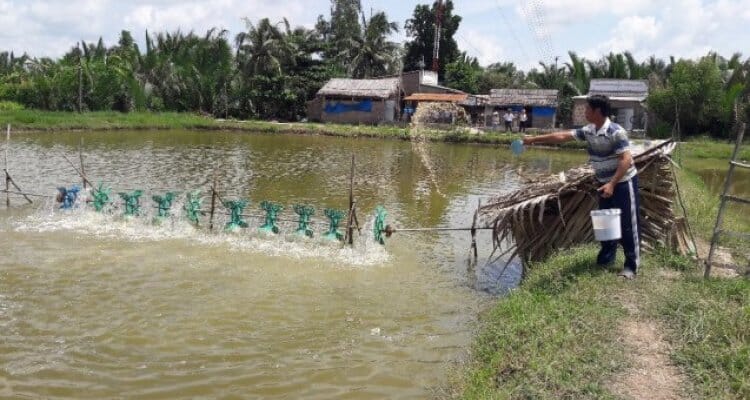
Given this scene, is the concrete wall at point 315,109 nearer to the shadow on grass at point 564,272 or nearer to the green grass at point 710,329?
the shadow on grass at point 564,272

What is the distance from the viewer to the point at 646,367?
4.62 m

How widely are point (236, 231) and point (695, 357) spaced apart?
7877mm

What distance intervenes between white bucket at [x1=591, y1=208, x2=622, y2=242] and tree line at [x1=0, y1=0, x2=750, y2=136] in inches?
1087

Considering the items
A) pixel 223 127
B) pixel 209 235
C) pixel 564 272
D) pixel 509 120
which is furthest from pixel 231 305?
pixel 223 127

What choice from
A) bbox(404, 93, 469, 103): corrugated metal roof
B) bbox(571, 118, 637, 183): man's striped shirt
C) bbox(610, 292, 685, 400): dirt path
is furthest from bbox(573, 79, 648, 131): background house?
bbox(610, 292, 685, 400): dirt path

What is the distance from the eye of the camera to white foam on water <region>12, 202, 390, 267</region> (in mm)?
9914

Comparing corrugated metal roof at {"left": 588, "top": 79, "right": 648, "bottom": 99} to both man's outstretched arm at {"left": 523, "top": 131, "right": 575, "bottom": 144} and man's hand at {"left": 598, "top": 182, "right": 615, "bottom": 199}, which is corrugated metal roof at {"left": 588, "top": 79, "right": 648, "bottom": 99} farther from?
A: man's hand at {"left": 598, "top": 182, "right": 615, "bottom": 199}

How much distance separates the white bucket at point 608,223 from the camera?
605cm

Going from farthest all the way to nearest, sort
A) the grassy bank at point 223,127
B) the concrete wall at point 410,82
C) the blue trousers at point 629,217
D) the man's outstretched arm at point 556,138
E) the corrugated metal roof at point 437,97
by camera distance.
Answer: the concrete wall at point 410,82 → the corrugated metal roof at point 437,97 → the grassy bank at point 223,127 → the man's outstretched arm at point 556,138 → the blue trousers at point 629,217

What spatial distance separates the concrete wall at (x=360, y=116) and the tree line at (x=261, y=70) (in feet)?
9.39

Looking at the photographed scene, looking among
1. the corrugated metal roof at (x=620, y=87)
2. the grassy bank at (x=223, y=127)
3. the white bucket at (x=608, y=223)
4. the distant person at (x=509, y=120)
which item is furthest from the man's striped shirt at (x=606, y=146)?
the corrugated metal roof at (x=620, y=87)

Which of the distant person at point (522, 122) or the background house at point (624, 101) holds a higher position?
the background house at point (624, 101)

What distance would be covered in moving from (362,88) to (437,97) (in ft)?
15.3

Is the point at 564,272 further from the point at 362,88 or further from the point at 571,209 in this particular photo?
the point at 362,88
